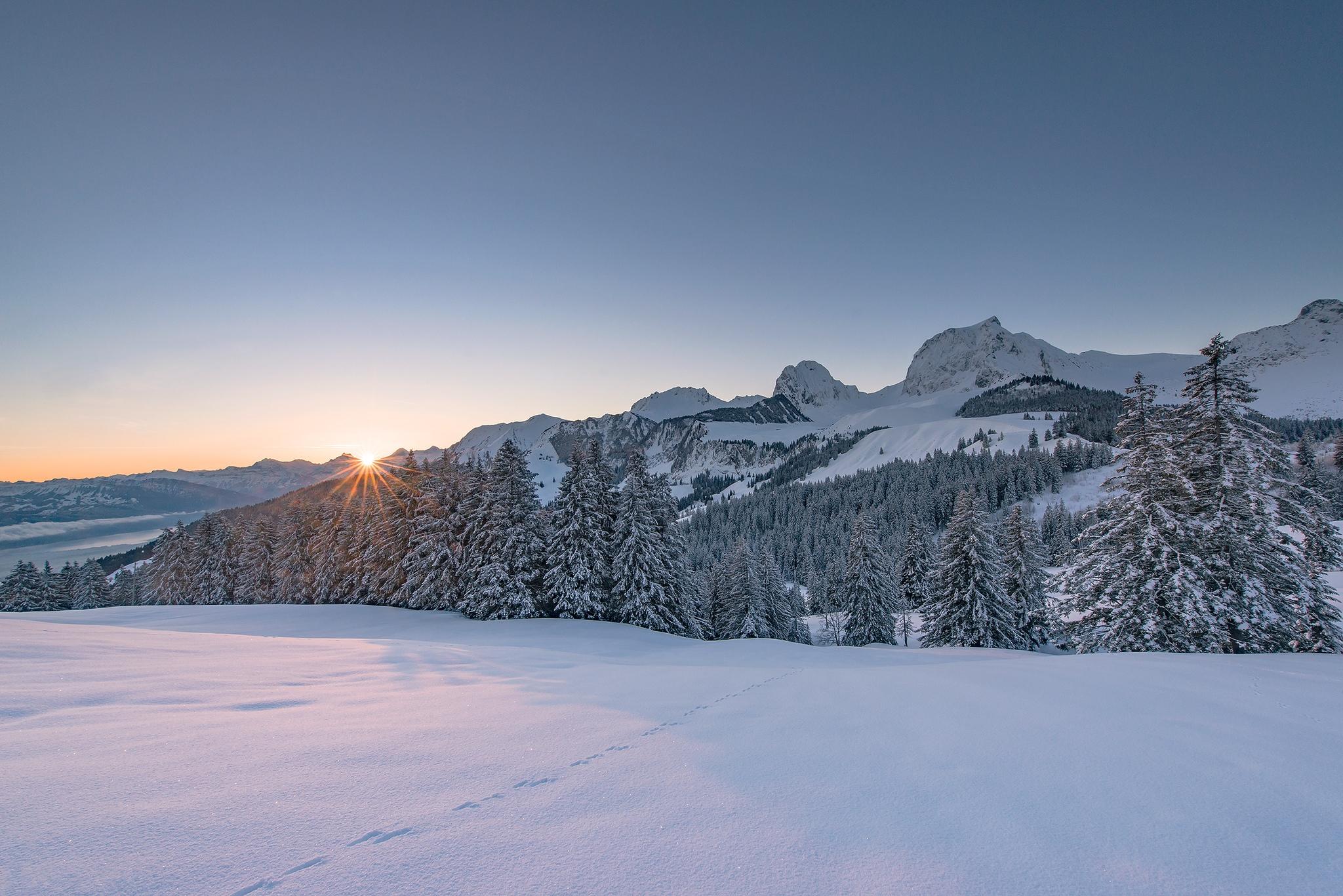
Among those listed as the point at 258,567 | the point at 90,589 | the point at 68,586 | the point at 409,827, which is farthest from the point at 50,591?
the point at 409,827

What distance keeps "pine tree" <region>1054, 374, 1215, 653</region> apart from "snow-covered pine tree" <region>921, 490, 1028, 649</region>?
10091 mm

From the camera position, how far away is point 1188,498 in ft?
52.3

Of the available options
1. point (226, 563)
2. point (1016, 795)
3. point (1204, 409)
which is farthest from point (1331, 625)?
point (226, 563)

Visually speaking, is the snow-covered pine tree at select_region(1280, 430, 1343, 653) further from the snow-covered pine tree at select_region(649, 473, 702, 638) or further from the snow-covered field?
the snow-covered pine tree at select_region(649, 473, 702, 638)

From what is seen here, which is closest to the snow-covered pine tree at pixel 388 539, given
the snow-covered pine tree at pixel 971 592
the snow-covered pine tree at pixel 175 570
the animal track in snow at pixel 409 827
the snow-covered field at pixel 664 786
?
the snow-covered pine tree at pixel 175 570

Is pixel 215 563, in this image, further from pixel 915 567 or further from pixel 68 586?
pixel 915 567

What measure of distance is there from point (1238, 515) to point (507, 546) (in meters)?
28.6

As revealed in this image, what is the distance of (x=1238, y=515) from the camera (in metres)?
15.4

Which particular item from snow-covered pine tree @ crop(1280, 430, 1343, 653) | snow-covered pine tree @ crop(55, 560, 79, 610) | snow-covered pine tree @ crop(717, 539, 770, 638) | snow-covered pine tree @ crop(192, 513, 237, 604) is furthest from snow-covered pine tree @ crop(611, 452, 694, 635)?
snow-covered pine tree @ crop(55, 560, 79, 610)

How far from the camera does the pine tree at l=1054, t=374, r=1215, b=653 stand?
15.1 m

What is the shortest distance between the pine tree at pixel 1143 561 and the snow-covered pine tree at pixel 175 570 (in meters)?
61.5

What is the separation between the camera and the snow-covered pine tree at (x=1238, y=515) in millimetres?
14516

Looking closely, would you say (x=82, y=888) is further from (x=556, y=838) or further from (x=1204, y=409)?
(x=1204, y=409)

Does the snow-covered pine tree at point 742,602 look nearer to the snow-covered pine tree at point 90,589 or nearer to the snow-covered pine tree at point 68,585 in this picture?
the snow-covered pine tree at point 90,589
